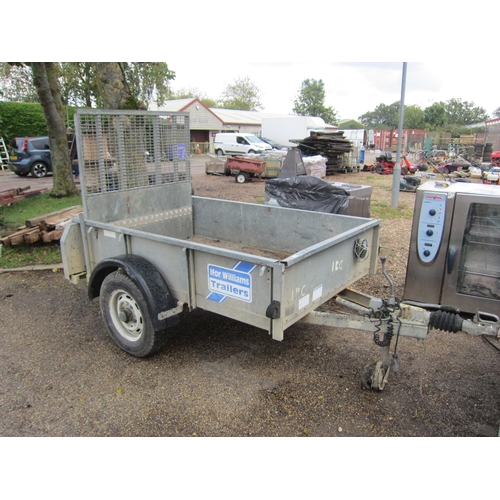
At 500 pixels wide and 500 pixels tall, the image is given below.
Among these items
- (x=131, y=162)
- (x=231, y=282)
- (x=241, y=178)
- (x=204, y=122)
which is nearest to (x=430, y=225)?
(x=231, y=282)

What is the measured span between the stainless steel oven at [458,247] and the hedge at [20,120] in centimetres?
2649

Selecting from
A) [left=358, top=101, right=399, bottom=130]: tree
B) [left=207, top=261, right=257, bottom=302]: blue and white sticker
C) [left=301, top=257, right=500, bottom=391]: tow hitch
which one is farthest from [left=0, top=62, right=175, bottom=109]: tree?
[left=358, top=101, right=399, bottom=130]: tree

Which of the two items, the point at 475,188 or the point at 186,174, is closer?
the point at 475,188

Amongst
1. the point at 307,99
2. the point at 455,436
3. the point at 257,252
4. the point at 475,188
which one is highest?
the point at 307,99

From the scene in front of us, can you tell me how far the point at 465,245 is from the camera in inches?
173

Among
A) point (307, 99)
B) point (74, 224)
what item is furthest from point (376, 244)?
point (307, 99)

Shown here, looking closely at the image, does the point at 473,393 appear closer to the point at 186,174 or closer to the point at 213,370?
the point at 213,370

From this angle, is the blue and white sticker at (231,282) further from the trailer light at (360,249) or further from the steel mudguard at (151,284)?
the trailer light at (360,249)

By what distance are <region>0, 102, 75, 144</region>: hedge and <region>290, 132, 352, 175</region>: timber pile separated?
49.1ft

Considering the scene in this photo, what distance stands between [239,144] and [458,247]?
1057 inches

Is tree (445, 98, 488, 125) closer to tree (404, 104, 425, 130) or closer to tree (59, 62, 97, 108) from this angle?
tree (404, 104, 425, 130)

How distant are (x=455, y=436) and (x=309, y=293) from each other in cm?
145

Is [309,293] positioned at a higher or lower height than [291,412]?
higher

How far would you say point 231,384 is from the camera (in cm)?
368
